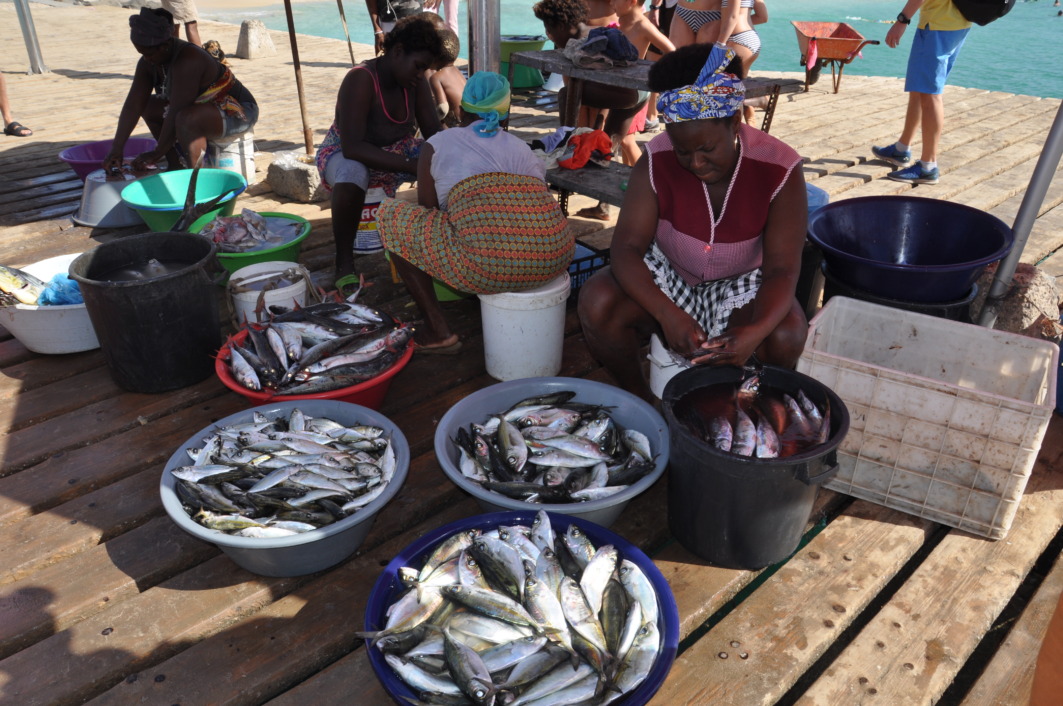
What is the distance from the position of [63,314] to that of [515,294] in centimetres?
240

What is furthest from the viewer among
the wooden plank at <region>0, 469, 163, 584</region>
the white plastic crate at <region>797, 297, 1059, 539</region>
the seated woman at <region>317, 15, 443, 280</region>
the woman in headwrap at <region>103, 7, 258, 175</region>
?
the woman in headwrap at <region>103, 7, 258, 175</region>

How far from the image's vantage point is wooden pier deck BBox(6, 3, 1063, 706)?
2246 mm

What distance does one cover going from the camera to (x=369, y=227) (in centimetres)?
513

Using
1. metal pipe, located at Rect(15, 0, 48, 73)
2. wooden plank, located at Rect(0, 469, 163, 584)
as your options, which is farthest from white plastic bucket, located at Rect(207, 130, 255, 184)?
metal pipe, located at Rect(15, 0, 48, 73)

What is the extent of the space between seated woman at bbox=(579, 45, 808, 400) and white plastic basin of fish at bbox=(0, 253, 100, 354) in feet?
8.85

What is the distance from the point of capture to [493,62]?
536cm

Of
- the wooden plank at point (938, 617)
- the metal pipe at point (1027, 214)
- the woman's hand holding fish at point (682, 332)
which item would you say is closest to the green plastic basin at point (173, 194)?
the woman's hand holding fish at point (682, 332)

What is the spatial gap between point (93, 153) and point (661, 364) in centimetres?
521

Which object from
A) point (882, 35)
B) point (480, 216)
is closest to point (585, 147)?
point (480, 216)

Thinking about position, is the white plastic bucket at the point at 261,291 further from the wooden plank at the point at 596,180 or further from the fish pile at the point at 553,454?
the wooden plank at the point at 596,180

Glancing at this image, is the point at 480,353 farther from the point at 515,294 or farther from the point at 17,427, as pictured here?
the point at 17,427

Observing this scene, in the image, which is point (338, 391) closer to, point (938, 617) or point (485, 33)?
point (938, 617)

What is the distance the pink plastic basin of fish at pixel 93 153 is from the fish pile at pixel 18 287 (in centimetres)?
220

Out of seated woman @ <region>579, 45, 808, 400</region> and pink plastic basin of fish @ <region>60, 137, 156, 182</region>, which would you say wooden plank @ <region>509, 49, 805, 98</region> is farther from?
pink plastic basin of fish @ <region>60, 137, 156, 182</region>
